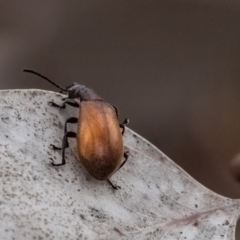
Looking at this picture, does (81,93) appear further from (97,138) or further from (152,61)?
(152,61)

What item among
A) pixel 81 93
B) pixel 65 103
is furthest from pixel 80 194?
pixel 81 93

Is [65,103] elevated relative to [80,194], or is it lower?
elevated

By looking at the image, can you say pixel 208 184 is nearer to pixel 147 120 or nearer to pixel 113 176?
pixel 147 120

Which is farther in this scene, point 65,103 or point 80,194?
point 65,103

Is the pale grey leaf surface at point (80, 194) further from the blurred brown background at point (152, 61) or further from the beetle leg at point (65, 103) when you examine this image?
the blurred brown background at point (152, 61)

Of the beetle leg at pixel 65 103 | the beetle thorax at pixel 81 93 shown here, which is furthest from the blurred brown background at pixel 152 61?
the beetle leg at pixel 65 103

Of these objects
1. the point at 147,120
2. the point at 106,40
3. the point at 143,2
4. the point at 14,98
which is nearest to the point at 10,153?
the point at 14,98
